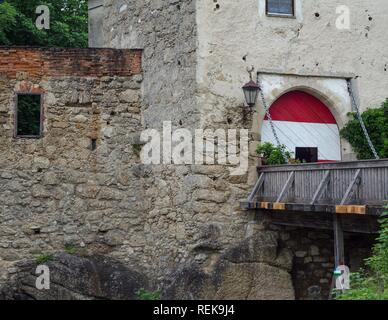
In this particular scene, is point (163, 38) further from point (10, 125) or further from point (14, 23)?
point (14, 23)

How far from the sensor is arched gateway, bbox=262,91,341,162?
40.2 ft

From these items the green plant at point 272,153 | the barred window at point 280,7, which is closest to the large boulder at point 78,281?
the green plant at point 272,153

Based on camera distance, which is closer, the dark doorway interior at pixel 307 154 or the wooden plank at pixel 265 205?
the wooden plank at pixel 265 205

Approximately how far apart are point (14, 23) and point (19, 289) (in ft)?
28.4

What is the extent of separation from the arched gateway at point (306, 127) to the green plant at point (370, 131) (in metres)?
0.32

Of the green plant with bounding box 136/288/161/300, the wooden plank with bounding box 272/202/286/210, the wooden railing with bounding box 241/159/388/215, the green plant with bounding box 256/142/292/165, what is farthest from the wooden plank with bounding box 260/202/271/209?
the green plant with bounding box 136/288/161/300

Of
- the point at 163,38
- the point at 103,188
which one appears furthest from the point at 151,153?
the point at 163,38

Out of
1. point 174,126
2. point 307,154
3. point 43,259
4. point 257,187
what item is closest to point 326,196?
point 257,187

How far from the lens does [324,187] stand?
9.76 metres

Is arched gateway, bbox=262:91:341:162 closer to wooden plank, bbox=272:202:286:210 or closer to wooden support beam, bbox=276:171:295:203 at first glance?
wooden support beam, bbox=276:171:295:203

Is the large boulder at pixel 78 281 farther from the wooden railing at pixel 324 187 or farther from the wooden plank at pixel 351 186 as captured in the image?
the wooden plank at pixel 351 186

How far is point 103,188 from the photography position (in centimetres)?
1291

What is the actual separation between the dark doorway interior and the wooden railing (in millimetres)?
1100

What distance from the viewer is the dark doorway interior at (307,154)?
1236cm
